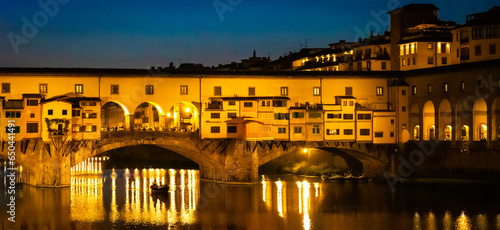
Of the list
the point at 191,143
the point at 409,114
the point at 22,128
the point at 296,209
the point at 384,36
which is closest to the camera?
the point at 296,209

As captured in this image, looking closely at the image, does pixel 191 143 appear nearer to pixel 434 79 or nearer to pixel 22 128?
pixel 22 128

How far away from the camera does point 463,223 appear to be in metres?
41.8

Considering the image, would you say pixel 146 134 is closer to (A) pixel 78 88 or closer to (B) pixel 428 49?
(A) pixel 78 88

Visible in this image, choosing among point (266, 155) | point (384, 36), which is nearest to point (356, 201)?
point (266, 155)

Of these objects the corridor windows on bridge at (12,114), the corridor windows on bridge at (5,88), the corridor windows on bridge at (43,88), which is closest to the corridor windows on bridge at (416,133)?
the corridor windows on bridge at (43,88)

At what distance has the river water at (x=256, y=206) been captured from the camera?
4209cm

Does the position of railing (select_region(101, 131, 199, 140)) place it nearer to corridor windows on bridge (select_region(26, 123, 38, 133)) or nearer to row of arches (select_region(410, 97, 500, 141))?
corridor windows on bridge (select_region(26, 123, 38, 133))

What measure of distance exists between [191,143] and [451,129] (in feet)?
65.8

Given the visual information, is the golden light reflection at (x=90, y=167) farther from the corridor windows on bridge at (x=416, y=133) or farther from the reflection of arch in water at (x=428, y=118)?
the reflection of arch in water at (x=428, y=118)

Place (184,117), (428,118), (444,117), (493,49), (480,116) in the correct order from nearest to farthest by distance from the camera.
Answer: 1. (480,116)
2. (444,117)
3. (428,118)
4. (493,49)
5. (184,117)

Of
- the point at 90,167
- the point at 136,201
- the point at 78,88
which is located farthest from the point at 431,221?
the point at 90,167

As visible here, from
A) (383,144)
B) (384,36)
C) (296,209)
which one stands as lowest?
(296,209)

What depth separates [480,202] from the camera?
47.5 meters

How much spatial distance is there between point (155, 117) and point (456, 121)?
35403 millimetres
